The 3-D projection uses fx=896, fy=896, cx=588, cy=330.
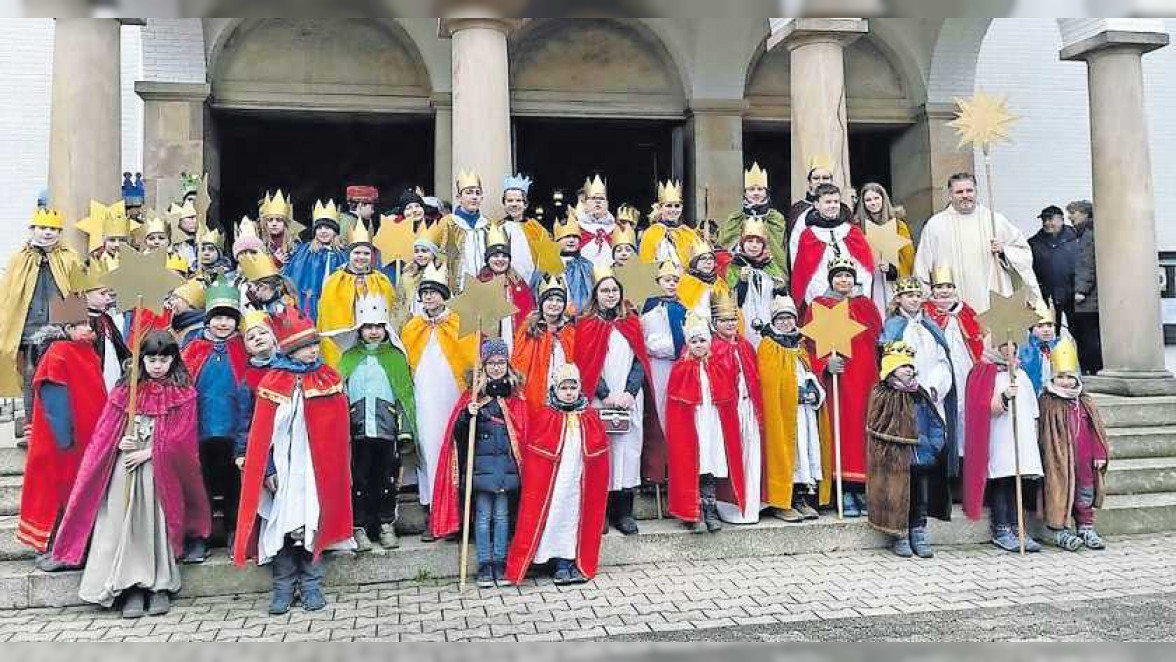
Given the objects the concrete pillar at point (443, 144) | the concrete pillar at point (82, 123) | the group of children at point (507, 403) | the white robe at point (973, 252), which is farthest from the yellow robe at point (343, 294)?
the concrete pillar at point (443, 144)

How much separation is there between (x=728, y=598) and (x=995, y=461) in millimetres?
2330

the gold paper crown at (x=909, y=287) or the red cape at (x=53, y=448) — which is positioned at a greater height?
the gold paper crown at (x=909, y=287)

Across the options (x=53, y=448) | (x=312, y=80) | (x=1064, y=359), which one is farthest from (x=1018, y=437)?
(x=312, y=80)

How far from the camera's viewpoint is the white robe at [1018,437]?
592 cm

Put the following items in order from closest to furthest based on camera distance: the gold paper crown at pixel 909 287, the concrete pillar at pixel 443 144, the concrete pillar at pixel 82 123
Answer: the gold paper crown at pixel 909 287 < the concrete pillar at pixel 82 123 < the concrete pillar at pixel 443 144

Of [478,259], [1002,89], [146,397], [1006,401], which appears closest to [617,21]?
[1002,89]

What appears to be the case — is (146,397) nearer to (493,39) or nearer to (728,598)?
(728,598)

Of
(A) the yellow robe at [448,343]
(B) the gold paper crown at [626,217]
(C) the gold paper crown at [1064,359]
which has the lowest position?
(C) the gold paper crown at [1064,359]

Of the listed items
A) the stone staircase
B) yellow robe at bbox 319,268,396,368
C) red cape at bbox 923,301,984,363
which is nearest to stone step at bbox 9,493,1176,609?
the stone staircase

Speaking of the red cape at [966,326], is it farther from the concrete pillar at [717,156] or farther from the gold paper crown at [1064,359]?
the concrete pillar at [717,156]

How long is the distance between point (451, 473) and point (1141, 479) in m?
5.26

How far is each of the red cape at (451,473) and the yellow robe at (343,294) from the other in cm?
106

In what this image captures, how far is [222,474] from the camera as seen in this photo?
17.0 ft

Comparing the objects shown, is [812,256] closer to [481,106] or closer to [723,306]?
A: [723,306]
